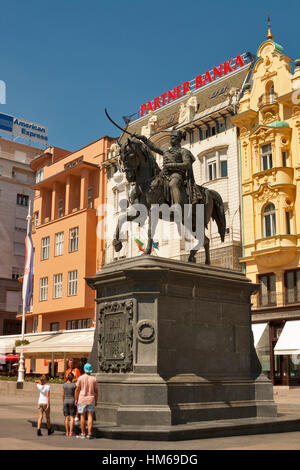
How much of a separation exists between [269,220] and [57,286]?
945 inches

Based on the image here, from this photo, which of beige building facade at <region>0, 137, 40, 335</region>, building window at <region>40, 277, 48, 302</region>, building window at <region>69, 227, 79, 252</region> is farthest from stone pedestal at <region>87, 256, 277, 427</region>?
beige building facade at <region>0, 137, 40, 335</region>

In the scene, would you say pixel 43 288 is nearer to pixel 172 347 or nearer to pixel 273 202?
pixel 273 202

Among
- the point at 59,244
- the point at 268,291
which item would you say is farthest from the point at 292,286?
the point at 59,244

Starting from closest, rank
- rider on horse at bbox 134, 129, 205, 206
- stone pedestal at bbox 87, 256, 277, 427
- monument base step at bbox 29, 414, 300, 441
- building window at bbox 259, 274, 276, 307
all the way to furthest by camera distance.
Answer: monument base step at bbox 29, 414, 300, 441, stone pedestal at bbox 87, 256, 277, 427, rider on horse at bbox 134, 129, 205, 206, building window at bbox 259, 274, 276, 307

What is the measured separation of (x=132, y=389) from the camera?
13.4 metres

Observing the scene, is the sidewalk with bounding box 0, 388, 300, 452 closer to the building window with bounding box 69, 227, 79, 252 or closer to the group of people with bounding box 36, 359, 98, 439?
the group of people with bounding box 36, 359, 98, 439

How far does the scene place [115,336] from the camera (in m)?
14.7

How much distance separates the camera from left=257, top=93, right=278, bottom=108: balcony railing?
41.3 meters

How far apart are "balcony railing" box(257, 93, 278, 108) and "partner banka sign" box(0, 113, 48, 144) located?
51358mm
